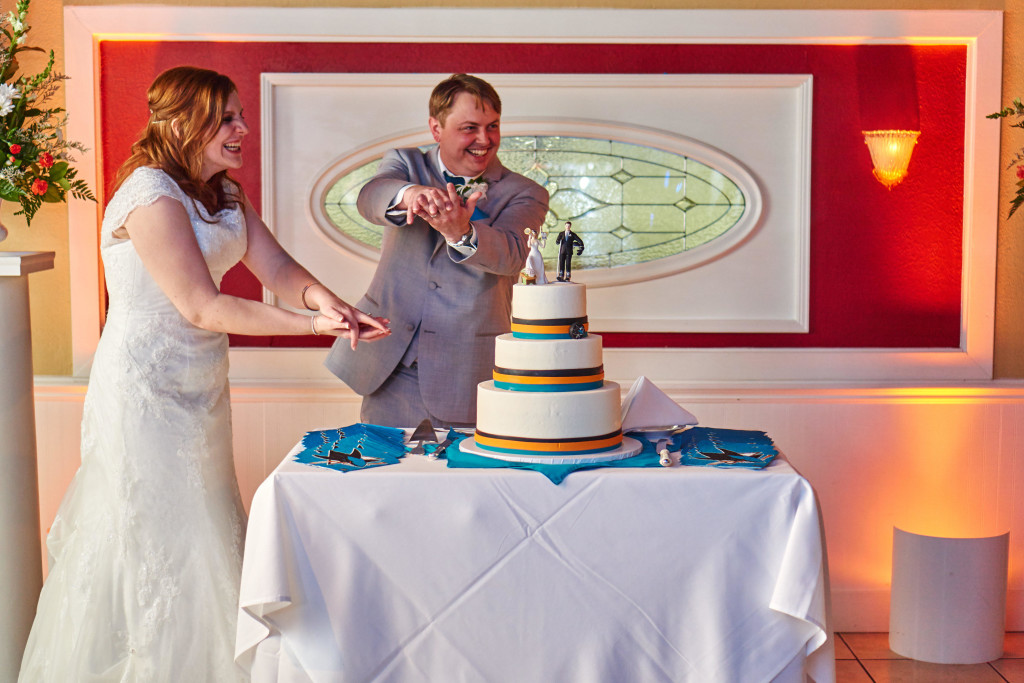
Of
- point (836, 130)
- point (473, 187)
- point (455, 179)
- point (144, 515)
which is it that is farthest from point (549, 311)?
point (836, 130)

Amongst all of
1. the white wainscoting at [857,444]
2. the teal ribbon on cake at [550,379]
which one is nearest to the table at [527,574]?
the teal ribbon on cake at [550,379]

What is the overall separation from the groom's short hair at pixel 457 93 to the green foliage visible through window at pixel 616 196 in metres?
0.81

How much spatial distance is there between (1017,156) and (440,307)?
2.20 metres

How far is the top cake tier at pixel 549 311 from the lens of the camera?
215 cm

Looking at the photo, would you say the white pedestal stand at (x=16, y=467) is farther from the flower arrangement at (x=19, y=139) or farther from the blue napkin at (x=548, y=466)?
the blue napkin at (x=548, y=466)

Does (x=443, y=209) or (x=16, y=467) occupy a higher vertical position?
(x=443, y=209)

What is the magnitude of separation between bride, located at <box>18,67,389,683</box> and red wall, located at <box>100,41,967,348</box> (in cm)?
117

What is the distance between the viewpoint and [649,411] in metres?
2.46

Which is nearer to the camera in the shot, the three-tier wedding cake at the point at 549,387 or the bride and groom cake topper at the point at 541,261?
the three-tier wedding cake at the point at 549,387

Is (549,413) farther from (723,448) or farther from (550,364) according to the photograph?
(723,448)

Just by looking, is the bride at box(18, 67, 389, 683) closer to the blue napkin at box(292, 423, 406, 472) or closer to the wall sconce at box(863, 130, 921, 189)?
the blue napkin at box(292, 423, 406, 472)

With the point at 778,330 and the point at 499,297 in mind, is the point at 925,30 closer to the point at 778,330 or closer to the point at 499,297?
the point at 778,330

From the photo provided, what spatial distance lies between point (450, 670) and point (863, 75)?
264 centimetres

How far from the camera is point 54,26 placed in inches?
143
